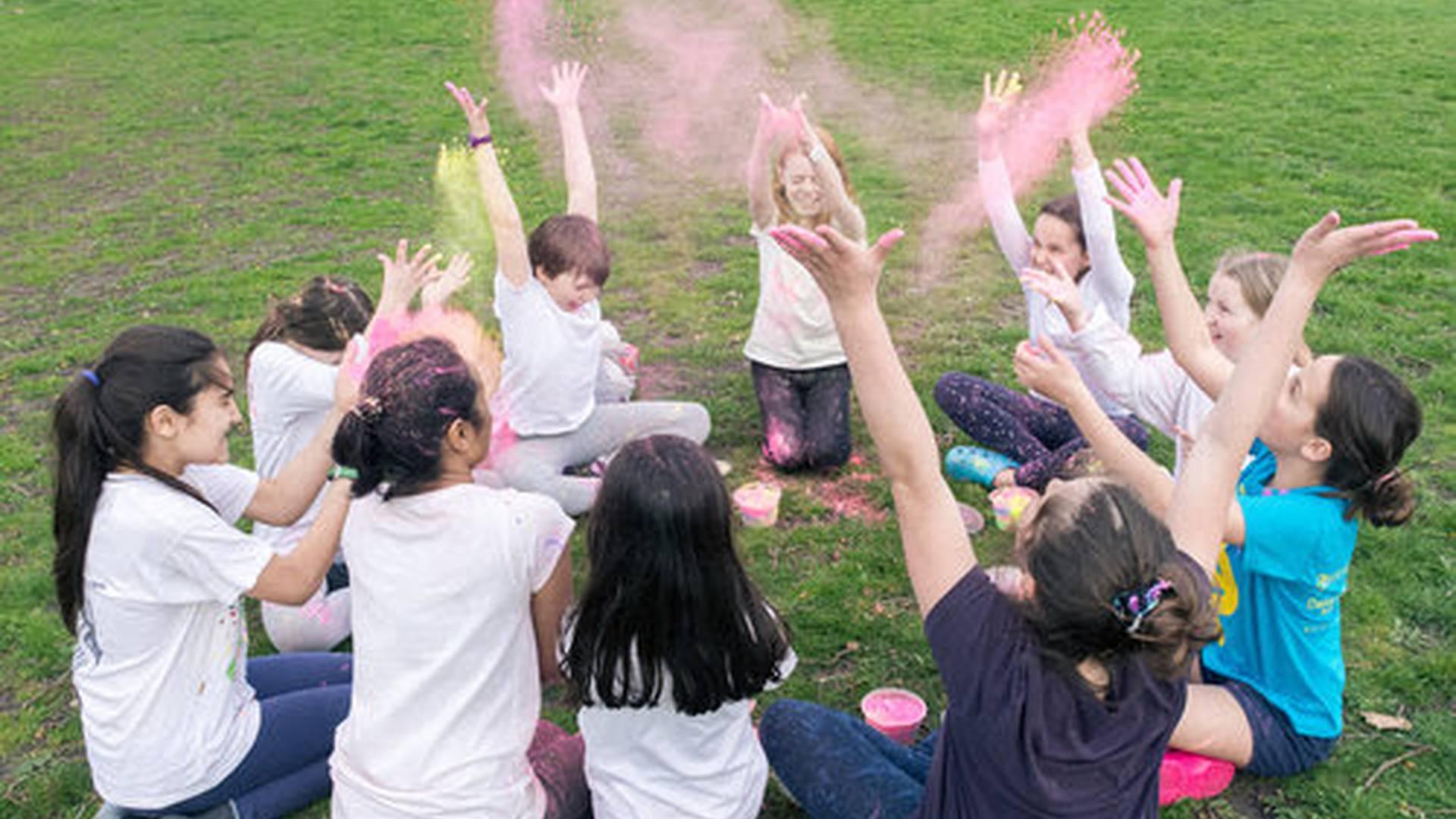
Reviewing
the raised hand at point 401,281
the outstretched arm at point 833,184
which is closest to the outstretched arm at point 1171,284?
the outstretched arm at point 833,184

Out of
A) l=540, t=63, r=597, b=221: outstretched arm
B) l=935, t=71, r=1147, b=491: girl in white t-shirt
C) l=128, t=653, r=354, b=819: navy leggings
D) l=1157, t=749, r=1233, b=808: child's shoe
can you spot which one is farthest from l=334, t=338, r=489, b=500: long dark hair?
l=935, t=71, r=1147, b=491: girl in white t-shirt

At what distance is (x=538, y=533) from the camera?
3.02 m

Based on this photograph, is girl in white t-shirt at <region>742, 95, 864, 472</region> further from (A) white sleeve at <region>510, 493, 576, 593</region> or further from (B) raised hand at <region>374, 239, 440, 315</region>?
(A) white sleeve at <region>510, 493, 576, 593</region>

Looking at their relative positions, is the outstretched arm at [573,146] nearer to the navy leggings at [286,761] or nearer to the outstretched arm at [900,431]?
the navy leggings at [286,761]

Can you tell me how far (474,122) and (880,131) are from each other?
8.58 meters

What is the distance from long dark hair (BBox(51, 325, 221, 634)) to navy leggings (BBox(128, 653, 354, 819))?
0.66m

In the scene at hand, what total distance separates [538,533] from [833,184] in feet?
8.33

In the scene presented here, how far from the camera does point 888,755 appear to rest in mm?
3406

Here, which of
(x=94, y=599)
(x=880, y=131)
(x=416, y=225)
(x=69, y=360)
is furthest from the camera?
(x=880, y=131)

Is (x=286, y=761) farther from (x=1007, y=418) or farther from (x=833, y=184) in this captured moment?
(x=1007, y=418)

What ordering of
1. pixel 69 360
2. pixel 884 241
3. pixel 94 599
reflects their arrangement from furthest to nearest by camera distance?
pixel 69 360
pixel 94 599
pixel 884 241

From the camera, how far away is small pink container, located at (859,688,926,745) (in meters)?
3.81

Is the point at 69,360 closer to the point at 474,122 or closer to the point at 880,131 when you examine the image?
the point at 474,122

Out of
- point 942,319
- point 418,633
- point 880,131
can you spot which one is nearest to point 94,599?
point 418,633
